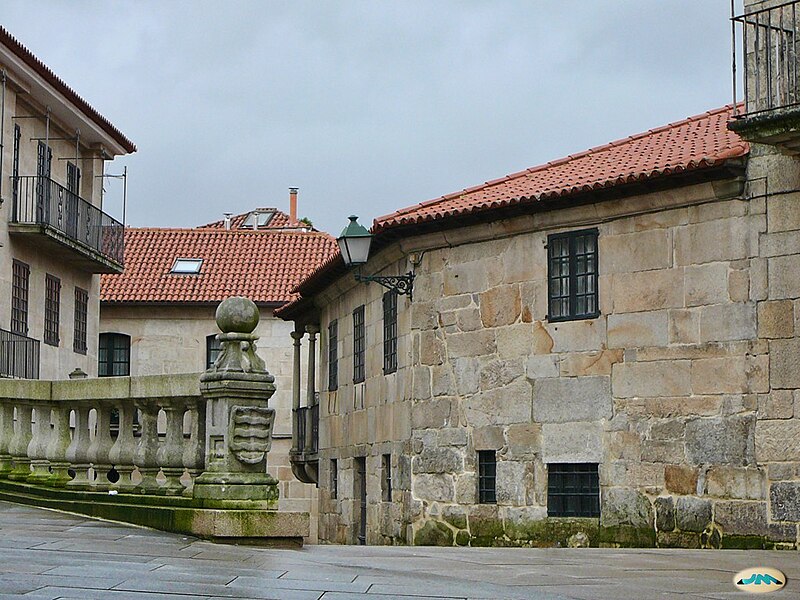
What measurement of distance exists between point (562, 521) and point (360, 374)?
661 centimetres

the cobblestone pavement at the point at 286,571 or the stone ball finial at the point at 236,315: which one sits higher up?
the stone ball finial at the point at 236,315

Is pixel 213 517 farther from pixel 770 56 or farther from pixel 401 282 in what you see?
pixel 401 282

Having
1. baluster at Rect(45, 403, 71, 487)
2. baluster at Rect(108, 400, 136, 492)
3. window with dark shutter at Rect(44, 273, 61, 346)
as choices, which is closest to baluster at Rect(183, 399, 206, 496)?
baluster at Rect(108, 400, 136, 492)

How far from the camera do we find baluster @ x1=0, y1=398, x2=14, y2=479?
1116 centimetres


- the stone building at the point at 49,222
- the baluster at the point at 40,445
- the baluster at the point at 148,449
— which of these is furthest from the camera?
the stone building at the point at 49,222

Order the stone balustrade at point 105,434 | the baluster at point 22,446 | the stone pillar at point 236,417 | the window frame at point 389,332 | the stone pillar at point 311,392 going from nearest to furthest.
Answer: the stone pillar at point 236,417 → the stone balustrade at point 105,434 → the baluster at point 22,446 → the window frame at point 389,332 → the stone pillar at point 311,392

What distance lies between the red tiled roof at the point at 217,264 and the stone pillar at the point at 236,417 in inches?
1099

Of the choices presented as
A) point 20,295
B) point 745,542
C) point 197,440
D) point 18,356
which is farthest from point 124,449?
point 20,295

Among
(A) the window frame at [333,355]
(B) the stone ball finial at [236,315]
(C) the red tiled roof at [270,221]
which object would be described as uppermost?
(C) the red tiled roof at [270,221]

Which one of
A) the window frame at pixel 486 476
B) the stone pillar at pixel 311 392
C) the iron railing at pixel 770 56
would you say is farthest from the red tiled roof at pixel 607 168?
the stone pillar at pixel 311 392

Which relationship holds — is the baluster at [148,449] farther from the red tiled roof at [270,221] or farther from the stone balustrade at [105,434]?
the red tiled roof at [270,221]

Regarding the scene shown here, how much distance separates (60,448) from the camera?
10680 millimetres

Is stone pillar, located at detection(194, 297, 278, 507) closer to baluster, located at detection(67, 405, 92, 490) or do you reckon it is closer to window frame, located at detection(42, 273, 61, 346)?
baluster, located at detection(67, 405, 92, 490)

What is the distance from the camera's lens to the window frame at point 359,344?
2165cm
